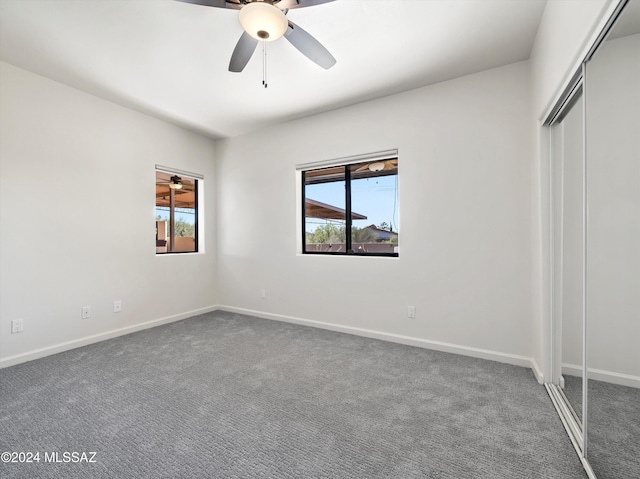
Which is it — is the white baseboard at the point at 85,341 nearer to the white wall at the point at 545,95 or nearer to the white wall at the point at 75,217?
the white wall at the point at 75,217

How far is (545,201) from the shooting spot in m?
2.23

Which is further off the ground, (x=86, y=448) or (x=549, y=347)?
(x=549, y=347)

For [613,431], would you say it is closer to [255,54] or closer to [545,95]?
[545,95]

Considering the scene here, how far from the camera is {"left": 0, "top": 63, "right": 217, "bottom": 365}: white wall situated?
8.85 feet

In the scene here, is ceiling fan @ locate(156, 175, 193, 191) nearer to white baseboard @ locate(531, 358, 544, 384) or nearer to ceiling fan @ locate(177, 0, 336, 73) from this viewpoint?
ceiling fan @ locate(177, 0, 336, 73)

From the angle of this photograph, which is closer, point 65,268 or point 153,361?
point 153,361

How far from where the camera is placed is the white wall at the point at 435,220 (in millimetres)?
2654

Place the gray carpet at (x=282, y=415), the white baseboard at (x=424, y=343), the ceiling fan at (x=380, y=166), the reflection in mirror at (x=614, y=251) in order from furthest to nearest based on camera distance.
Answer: the ceiling fan at (x=380, y=166), the white baseboard at (x=424, y=343), the gray carpet at (x=282, y=415), the reflection in mirror at (x=614, y=251)

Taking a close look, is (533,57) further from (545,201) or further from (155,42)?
(155,42)

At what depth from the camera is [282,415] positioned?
1890 millimetres

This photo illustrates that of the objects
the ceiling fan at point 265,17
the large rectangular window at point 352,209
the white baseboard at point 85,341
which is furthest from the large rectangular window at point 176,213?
the ceiling fan at point 265,17

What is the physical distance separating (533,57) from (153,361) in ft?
13.5

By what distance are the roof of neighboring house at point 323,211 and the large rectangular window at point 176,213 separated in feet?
5.79

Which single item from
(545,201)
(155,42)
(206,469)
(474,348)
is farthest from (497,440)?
(155,42)
